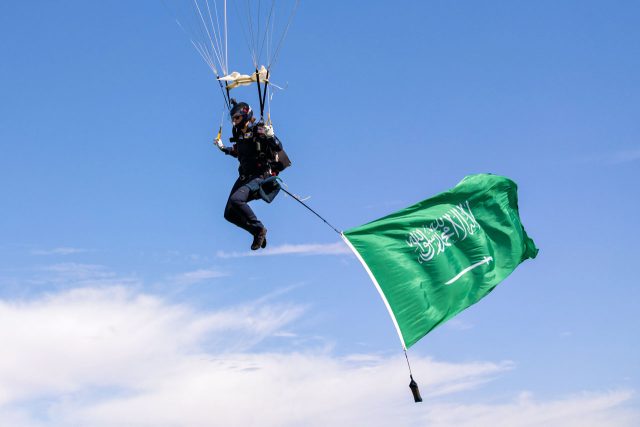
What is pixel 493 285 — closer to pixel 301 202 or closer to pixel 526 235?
pixel 526 235

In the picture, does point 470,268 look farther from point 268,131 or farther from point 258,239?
point 268,131

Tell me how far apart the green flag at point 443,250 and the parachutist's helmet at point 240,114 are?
109 inches

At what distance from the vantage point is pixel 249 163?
669 inches

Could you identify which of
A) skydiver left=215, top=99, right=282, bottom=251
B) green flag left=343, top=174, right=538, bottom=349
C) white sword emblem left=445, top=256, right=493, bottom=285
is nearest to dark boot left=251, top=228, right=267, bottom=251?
skydiver left=215, top=99, right=282, bottom=251

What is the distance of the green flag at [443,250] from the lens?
16.9 meters

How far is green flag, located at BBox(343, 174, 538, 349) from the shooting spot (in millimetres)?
16891

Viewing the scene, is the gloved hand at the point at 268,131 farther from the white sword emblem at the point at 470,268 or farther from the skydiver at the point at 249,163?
the white sword emblem at the point at 470,268

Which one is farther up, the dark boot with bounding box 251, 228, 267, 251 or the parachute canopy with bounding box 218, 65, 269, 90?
the parachute canopy with bounding box 218, 65, 269, 90

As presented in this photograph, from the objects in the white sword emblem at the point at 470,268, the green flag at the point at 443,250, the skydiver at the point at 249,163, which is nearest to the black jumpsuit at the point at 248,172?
the skydiver at the point at 249,163

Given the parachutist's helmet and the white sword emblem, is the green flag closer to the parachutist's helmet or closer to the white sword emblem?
the white sword emblem

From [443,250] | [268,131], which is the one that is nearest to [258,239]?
[268,131]

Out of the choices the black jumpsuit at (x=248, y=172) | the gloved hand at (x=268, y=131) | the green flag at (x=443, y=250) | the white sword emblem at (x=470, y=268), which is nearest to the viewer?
the gloved hand at (x=268, y=131)

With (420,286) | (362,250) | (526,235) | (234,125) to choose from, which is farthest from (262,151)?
(526,235)

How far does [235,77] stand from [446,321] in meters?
5.96
